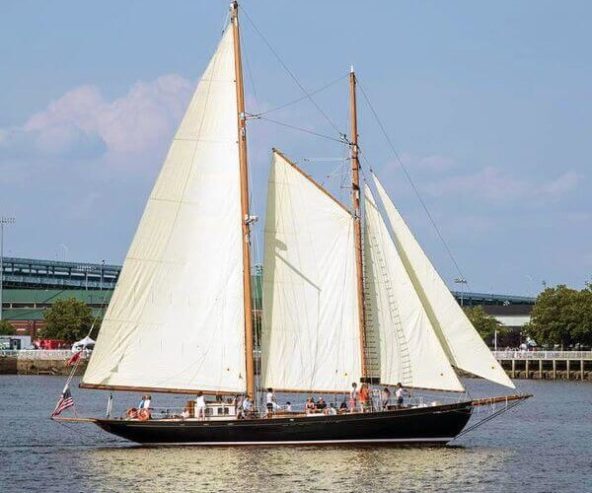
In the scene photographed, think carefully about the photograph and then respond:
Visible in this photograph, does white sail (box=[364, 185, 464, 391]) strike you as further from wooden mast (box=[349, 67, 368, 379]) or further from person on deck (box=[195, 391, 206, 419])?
person on deck (box=[195, 391, 206, 419])

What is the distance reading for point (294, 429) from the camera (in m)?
68.4

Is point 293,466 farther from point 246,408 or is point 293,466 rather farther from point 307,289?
point 307,289

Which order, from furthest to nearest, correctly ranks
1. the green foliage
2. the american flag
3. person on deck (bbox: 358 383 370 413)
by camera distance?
the green foliage
person on deck (bbox: 358 383 370 413)
the american flag

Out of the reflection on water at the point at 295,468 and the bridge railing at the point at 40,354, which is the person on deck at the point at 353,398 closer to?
the reflection on water at the point at 295,468

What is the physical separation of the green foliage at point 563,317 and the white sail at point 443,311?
125 meters

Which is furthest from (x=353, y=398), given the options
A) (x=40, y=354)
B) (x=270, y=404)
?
(x=40, y=354)

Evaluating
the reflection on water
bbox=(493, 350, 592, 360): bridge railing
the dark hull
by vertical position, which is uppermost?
bbox=(493, 350, 592, 360): bridge railing

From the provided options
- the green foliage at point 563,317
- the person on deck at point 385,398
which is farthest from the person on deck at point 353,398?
the green foliage at point 563,317

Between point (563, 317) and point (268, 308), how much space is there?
419 ft

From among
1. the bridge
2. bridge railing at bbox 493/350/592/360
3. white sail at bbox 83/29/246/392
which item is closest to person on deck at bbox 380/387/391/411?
white sail at bbox 83/29/246/392

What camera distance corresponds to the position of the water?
58.7m

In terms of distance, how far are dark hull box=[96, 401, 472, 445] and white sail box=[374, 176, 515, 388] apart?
2161 millimetres

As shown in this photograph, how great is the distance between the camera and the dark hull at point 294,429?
68.4m

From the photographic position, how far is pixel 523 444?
3076 inches
